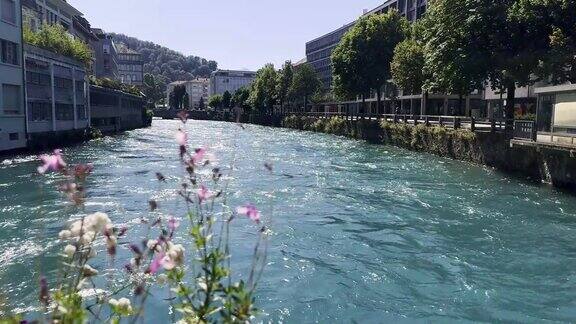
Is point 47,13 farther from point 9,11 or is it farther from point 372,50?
point 372,50

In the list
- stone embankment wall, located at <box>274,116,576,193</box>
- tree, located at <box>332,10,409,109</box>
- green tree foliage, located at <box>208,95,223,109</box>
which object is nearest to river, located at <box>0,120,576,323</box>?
stone embankment wall, located at <box>274,116,576,193</box>

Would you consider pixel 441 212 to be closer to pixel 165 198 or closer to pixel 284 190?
pixel 284 190

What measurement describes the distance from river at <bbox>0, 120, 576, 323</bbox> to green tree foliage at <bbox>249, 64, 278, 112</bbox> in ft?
302

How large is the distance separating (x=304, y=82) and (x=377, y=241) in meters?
89.2

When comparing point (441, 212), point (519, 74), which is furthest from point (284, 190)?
point (519, 74)

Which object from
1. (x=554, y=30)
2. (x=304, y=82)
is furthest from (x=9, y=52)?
(x=304, y=82)

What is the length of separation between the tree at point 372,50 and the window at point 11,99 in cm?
4085

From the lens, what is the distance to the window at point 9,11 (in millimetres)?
38438

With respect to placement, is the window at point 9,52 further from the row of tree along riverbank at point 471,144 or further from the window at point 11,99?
the row of tree along riverbank at point 471,144

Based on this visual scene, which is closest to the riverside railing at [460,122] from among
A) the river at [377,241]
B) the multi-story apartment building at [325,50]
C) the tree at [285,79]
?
the river at [377,241]

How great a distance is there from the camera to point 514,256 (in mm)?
13359

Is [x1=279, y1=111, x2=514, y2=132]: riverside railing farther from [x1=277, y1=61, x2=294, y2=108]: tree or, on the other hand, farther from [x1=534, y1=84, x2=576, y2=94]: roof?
[x1=277, y1=61, x2=294, y2=108]: tree

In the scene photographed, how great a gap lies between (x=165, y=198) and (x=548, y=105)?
18.7 meters

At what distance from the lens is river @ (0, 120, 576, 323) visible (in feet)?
32.9
